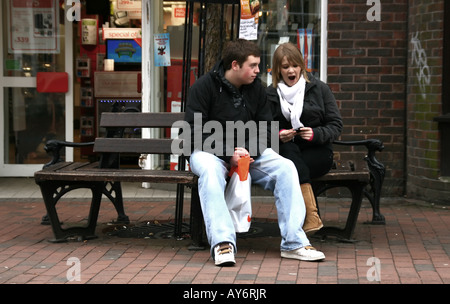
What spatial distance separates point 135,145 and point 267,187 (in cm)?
122

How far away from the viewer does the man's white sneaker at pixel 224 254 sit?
573cm

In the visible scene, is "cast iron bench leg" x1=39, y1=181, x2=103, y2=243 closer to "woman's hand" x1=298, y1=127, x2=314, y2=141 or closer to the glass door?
"woman's hand" x1=298, y1=127, x2=314, y2=141

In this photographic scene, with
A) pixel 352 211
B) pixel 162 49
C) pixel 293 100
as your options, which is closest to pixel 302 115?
pixel 293 100

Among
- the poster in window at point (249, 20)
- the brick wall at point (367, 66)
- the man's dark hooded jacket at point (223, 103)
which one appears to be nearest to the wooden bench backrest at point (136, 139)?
the man's dark hooded jacket at point (223, 103)

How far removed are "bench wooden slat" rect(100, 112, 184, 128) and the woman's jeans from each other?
0.77 metres

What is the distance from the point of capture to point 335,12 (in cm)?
921

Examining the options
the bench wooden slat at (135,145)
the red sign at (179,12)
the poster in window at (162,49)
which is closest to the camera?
the bench wooden slat at (135,145)

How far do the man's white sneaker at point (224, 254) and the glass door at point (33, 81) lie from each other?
5475mm

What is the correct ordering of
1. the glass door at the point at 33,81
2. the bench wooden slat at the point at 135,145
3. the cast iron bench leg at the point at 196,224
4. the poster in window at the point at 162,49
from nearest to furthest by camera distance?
the cast iron bench leg at the point at 196,224 < the bench wooden slat at the point at 135,145 < the poster in window at the point at 162,49 < the glass door at the point at 33,81

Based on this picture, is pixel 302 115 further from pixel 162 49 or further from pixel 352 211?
pixel 162 49

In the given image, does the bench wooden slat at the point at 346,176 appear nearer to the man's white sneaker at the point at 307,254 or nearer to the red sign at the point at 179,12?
the man's white sneaker at the point at 307,254

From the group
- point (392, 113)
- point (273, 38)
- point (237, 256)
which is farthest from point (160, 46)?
point (237, 256)

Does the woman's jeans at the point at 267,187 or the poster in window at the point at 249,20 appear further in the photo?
the poster in window at the point at 249,20

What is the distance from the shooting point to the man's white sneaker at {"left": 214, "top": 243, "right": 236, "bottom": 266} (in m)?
5.73
